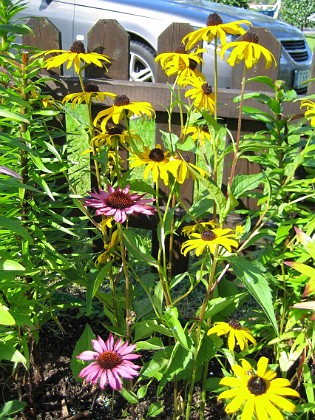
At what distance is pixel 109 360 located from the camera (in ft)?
4.71

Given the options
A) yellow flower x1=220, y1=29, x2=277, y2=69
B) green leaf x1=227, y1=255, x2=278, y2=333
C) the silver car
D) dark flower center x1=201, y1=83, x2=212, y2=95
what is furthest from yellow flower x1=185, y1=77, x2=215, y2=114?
the silver car

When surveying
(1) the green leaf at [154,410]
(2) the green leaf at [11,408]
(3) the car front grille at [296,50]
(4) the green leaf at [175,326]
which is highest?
(3) the car front grille at [296,50]


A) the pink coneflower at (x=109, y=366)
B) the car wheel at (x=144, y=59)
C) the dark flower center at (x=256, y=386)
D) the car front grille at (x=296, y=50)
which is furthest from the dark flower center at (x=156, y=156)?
the car front grille at (x=296, y=50)

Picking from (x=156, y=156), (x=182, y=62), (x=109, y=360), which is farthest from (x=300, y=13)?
(x=109, y=360)

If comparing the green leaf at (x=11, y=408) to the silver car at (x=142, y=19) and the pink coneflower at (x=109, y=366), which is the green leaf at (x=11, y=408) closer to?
the pink coneflower at (x=109, y=366)

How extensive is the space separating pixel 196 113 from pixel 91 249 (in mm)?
1255

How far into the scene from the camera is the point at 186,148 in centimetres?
153

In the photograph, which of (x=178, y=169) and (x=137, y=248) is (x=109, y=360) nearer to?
(x=137, y=248)

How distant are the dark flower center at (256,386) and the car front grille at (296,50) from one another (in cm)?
516

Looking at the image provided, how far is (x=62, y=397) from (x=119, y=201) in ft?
3.08

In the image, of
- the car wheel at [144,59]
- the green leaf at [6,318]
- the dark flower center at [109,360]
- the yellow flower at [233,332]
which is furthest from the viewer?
the car wheel at [144,59]

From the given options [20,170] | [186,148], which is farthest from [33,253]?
[186,148]

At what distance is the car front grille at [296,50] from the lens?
6.04 metres

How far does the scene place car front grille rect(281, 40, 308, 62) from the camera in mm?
6039
